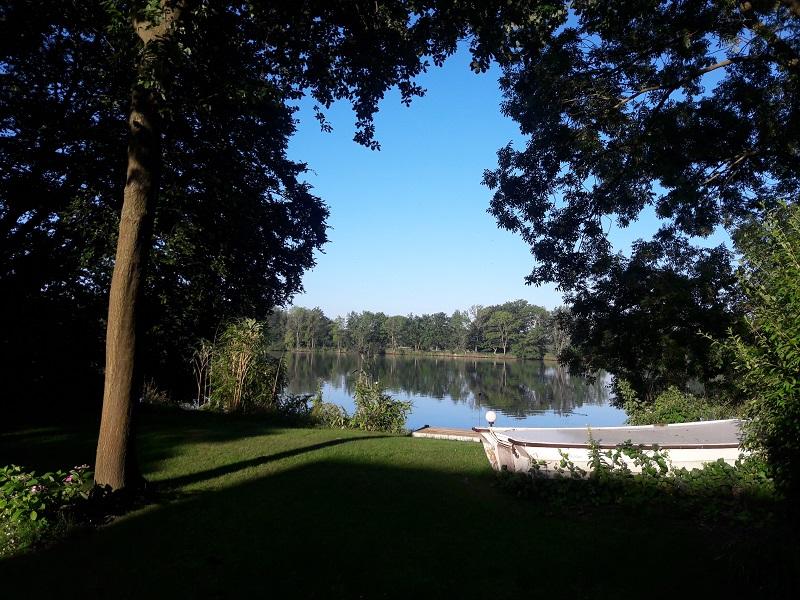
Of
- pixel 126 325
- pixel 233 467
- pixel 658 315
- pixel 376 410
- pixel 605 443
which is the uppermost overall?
pixel 658 315

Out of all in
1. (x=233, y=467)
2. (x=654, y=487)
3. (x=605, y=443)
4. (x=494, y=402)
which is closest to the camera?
(x=654, y=487)

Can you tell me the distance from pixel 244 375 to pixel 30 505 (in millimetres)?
7725

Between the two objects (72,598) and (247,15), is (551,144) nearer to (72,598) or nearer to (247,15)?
(247,15)

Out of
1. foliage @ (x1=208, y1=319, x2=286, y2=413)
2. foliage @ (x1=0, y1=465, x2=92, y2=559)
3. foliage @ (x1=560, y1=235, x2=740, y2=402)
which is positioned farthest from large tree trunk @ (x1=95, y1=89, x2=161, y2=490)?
foliage @ (x1=560, y1=235, x2=740, y2=402)

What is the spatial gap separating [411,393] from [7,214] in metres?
25.0

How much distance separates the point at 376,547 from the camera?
4.11 m

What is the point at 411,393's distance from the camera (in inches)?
1335

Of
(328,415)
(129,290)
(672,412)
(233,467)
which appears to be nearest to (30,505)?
(129,290)

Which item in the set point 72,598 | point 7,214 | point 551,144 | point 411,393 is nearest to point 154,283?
point 7,214

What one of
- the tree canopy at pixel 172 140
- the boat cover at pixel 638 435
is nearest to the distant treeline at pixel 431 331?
the tree canopy at pixel 172 140

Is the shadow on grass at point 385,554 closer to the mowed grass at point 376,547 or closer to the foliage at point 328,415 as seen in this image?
the mowed grass at point 376,547

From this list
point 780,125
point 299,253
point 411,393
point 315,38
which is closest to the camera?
point 315,38

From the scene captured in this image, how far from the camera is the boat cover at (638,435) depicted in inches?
237

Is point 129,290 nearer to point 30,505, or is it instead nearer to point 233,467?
point 30,505
